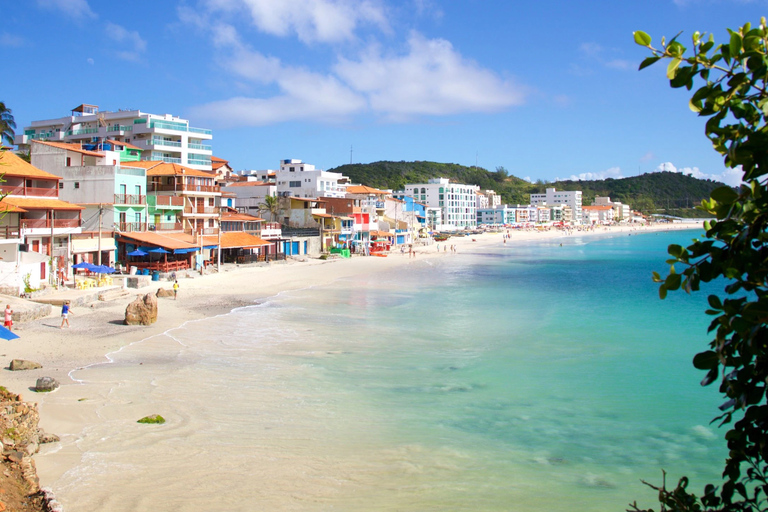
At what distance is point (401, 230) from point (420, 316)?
6529cm

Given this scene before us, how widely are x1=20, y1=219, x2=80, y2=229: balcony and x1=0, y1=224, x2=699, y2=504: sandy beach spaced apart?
Result: 564 centimetres

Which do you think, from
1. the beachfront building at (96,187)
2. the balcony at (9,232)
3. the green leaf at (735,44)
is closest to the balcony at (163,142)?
the beachfront building at (96,187)

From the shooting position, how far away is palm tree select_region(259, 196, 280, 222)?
63875 millimetres

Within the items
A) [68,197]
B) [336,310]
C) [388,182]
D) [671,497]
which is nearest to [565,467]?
[671,497]

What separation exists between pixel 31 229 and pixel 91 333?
42.8ft

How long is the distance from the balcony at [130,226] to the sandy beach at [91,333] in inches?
239

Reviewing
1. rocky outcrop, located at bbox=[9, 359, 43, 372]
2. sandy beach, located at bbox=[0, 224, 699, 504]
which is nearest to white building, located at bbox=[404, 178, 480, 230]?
sandy beach, located at bbox=[0, 224, 699, 504]

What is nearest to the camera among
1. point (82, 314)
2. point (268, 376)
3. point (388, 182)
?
point (268, 376)

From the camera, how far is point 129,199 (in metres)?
42.9

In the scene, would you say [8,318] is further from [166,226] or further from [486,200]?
[486,200]

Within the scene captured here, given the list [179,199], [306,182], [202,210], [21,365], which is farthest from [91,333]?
[306,182]

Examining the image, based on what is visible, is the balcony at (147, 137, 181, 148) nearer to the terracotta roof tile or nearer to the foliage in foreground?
the terracotta roof tile

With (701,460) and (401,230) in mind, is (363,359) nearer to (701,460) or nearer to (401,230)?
(701,460)

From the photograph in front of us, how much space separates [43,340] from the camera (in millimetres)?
19828
